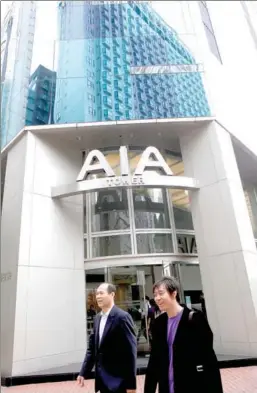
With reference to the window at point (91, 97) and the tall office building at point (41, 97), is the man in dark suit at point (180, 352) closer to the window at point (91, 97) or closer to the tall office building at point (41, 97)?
the tall office building at point (41, 97)

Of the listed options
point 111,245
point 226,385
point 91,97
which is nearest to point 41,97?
point 91,97

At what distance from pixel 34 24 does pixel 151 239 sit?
8.12 m

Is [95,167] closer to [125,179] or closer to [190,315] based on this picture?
[125,179]

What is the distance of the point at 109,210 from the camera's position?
9312mm

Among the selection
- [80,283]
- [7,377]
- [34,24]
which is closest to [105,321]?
[7,377]

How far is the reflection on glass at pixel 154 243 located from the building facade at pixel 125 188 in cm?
4

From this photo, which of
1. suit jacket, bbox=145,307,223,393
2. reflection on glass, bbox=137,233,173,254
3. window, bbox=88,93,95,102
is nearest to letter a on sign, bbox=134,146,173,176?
reflection on glass, bbox=137,233,173,254

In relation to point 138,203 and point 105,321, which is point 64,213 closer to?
point 138,203

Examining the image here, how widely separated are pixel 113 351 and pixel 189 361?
695 millimetres

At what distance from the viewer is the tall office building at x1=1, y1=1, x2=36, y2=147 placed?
931 centimetres

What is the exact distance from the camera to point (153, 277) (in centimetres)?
881

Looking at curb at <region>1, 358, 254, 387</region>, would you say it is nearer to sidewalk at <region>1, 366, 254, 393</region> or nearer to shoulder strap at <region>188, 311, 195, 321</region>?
sidewalk at <region>1, 366, 254, 393</region>

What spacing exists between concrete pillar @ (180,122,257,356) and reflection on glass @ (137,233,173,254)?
0.95 metres

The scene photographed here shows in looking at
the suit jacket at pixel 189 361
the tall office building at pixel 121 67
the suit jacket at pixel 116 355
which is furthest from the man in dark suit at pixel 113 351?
the tall office building at pixel 121 67
